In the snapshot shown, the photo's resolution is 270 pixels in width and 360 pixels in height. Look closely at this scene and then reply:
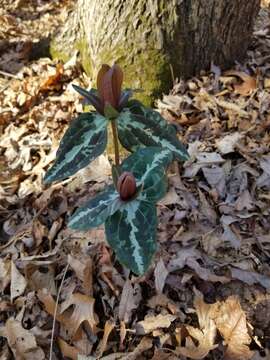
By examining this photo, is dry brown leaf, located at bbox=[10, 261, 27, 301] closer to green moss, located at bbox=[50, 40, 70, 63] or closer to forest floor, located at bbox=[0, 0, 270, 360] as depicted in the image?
forest floor, located at bbox=[0, 0, 270, 360]

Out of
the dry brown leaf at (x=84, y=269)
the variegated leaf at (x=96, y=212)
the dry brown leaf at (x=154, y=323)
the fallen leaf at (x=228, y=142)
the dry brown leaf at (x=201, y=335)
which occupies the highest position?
the variegated leaf at (x=96, y=212)

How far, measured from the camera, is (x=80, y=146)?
45.2 inches

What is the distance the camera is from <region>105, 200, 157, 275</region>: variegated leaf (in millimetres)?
1028

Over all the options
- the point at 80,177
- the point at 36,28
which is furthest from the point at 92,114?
the point at 36,28

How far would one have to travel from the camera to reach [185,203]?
1673mm

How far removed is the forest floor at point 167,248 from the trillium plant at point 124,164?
0.45 metres

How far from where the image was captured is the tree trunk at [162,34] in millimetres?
1901

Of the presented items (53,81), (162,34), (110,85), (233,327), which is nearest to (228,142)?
(162,34)

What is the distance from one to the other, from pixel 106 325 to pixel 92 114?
0.65m

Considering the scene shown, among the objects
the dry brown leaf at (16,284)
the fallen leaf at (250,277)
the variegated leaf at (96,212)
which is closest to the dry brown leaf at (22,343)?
the dry brown leaf at (16,284)

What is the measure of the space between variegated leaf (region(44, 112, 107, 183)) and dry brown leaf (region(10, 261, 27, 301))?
1.88 feet

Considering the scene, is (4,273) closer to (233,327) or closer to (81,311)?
(81,311)

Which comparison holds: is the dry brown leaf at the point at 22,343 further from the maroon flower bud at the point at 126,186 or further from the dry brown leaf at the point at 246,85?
the dry brown leaf at the point at 246,85

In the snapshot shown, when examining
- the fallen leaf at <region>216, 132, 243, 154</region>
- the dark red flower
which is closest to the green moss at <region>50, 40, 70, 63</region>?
the fallen leaf at <region>216, 132, 243, 154</region>
